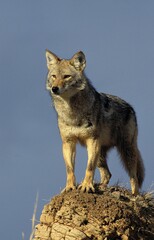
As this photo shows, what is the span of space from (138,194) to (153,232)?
1.74 meters

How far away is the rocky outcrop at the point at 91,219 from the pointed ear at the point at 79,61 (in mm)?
3347

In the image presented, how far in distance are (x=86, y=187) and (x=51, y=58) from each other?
11.7 ft

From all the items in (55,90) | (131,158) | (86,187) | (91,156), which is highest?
(55,90)

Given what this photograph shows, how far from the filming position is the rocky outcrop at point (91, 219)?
49.1ft

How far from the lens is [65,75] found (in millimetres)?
17297

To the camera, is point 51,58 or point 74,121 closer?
point 74,121

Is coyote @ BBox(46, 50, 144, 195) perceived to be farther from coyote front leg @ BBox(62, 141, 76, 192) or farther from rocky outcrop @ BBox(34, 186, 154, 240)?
rocky outcrop @ BBox(34, 186, 154, 240)

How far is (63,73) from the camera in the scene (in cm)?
1733

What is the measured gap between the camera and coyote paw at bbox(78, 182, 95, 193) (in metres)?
16.2

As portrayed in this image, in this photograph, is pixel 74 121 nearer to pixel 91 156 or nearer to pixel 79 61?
pixel 91 156

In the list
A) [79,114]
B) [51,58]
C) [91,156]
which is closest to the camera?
[91,156]

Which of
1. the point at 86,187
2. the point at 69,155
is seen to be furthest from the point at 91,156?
the point at 86,187

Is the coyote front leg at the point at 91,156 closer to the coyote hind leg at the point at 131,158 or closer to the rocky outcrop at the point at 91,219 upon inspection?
the rocky outcrop at the point at 91,219

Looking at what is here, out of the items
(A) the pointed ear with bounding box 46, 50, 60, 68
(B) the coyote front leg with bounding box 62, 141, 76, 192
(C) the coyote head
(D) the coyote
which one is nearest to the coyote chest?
(D) the coyote
